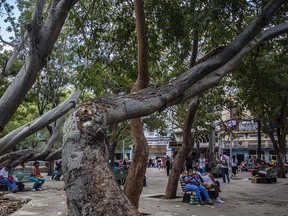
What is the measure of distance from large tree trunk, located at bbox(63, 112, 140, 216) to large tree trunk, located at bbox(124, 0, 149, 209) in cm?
422

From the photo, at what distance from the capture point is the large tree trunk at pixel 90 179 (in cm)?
284

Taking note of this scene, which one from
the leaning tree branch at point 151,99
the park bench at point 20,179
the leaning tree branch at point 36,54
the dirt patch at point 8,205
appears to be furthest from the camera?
the park bench at point 20,179

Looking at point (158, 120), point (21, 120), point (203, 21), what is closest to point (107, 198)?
point (203, 21)

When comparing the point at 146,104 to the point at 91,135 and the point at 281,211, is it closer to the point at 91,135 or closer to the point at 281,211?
the point at 91,135

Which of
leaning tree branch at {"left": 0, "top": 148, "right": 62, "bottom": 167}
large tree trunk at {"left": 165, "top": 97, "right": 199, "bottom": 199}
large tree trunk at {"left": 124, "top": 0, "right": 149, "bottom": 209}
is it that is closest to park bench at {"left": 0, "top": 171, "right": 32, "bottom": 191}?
large tree trunk at {"left": 165, "top": 97, "right": 199, "bottom": 199}

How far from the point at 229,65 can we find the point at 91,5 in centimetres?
424

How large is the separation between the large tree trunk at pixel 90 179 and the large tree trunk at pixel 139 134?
4225 mm

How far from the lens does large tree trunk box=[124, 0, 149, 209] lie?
24.6 feet

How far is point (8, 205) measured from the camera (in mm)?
11375

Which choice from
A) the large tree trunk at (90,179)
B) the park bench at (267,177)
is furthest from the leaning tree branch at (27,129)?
the park bench at (267,177)

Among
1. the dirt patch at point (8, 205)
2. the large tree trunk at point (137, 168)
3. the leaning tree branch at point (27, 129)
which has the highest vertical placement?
the leaning tree branch at point (27, 129)

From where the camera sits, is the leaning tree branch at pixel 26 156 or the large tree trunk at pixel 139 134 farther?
the leaning tree branch at pixel 26 156

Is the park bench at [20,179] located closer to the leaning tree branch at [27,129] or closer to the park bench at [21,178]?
the park bench at [21,178]

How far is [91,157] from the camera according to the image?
10.6ft
